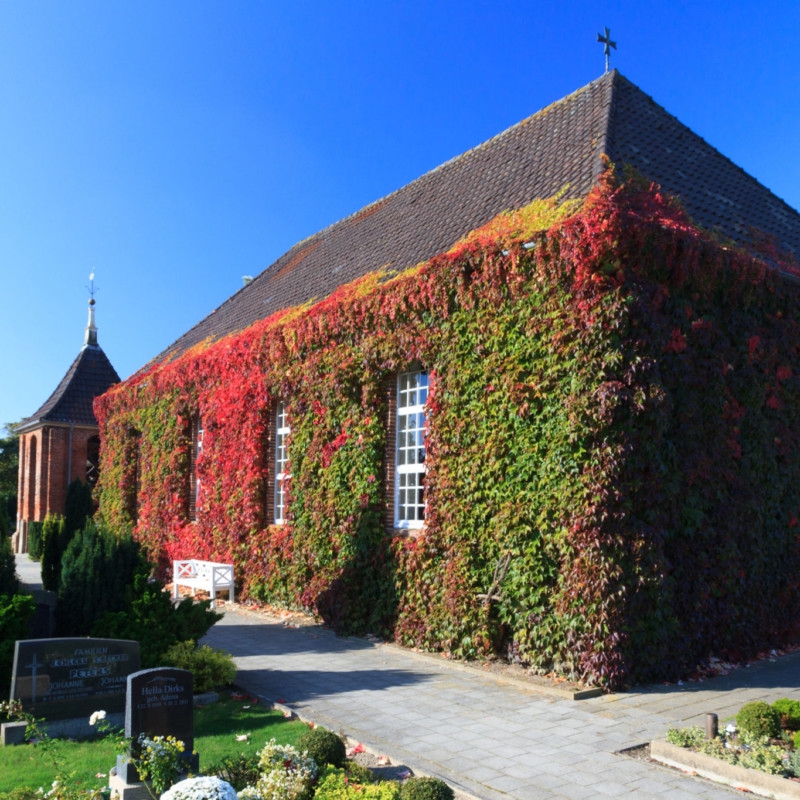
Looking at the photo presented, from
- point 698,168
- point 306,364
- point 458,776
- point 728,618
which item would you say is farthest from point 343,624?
point 698,168

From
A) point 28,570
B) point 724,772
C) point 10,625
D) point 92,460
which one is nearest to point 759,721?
point 724,772

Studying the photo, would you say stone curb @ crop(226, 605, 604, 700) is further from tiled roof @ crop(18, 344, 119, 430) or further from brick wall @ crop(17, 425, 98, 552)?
tiled roof @ crop(18, 344, 119, 430)

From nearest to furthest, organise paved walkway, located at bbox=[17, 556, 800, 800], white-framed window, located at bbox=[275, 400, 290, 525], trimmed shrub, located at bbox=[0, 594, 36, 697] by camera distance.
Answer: paved walkway, located at bbox=[17, 556, 800, 800] < trimmed shrub, located at bbox=[0, 594, 36, 697] < white-framed window, located at bbox=[275, 400, 290, 525]

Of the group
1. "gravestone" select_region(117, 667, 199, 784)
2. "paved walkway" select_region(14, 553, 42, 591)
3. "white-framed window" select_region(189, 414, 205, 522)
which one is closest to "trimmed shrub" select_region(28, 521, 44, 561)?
"paved walkway" select_region(14, 553, 42, 591)

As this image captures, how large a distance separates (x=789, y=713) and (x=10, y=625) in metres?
7.17

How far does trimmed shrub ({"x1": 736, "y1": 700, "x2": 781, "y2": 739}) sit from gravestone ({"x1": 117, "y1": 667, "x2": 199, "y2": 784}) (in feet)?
13.5

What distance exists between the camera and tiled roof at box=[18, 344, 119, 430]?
29703 mm

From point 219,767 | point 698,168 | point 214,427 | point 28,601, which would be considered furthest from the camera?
point 214,427

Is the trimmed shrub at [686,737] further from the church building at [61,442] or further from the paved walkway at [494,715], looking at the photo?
the church building at [61,442]

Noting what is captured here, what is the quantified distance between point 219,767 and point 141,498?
51.7ft

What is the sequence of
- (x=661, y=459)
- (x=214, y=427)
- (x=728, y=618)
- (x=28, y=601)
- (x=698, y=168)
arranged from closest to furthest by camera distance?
(x=28, y=601) < (x=661, y=459) < (x=728, y=618) < (x=698, y=168) < (x=214, y=427)

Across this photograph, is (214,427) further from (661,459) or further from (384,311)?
(661,459)

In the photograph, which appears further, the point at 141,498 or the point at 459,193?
the point at 141,498

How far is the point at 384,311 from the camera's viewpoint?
11.3m
